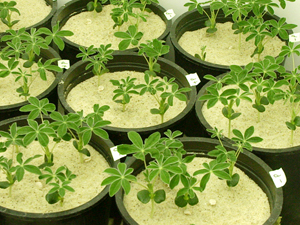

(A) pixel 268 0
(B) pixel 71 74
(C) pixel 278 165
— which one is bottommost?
(C) pixel 278 165

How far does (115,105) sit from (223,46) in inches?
33.9

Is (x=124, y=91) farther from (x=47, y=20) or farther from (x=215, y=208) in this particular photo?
(x=47, y=20)

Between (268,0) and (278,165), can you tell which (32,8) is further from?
(278,165)

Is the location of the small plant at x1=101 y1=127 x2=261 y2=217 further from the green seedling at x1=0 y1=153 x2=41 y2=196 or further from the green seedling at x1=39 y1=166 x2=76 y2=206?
the green seedling at x1=0 y1=153 x2=41 y2=196

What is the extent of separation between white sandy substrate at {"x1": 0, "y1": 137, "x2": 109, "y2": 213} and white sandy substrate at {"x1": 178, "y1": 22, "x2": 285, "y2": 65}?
1.03 m

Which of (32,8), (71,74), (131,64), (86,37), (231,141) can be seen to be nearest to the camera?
(231,141)

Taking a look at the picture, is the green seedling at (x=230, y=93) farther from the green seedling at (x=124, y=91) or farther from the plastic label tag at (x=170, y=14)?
the plastic label tag at (x=170, y=14)

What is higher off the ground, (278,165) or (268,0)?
(268,0)

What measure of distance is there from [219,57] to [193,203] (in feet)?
3.86

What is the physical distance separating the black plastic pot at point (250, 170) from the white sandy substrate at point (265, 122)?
0.61 ft

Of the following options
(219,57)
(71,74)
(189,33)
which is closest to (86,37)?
(71,74)

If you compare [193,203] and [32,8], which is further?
[32,8]

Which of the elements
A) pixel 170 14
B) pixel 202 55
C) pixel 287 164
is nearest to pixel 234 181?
pixel 287 164

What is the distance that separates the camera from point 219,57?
2.77 meters
